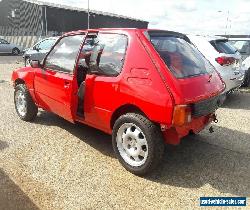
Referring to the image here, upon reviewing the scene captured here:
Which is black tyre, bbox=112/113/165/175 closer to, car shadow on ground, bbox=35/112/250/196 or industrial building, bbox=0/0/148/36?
car shadow on ground, bbox=35/112/250/196

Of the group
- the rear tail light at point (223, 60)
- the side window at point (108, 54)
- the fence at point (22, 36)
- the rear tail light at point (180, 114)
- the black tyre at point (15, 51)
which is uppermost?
the side window at point (108, 54)

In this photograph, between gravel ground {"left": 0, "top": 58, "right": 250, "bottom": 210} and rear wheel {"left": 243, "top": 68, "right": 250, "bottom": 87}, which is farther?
rear wheel {"left": 243, "top": 68, "right": 250, "bottom": 87}

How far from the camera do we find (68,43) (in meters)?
5.12

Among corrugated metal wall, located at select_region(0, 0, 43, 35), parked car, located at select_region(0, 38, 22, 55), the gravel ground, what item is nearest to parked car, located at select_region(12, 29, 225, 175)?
the gravel ground

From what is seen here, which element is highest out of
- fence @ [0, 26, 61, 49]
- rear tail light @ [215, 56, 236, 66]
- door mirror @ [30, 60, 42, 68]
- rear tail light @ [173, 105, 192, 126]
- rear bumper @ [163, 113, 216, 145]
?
rear tail light @ [215, 56, 236, 66]

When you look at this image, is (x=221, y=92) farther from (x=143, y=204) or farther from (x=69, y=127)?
(x=69, y=127)

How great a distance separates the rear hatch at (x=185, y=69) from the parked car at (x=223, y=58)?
9.05ft

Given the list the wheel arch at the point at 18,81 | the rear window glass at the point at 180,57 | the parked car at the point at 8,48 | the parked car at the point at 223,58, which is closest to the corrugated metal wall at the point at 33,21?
the parked car at the point at 8,48

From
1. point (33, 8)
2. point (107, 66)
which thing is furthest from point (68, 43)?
point (33, 8)

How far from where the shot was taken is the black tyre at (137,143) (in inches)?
146

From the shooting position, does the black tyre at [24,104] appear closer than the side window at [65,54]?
No

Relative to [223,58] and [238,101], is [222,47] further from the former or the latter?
[238,101]

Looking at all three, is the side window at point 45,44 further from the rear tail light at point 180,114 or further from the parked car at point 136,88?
the rear tail light at point 180,114

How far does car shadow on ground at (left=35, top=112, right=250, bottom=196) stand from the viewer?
12.6 feet
